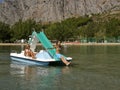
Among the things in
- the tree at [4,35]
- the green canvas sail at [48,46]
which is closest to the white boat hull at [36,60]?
the green canvas sail at [48,46]

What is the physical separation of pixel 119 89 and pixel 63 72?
12.3 metres

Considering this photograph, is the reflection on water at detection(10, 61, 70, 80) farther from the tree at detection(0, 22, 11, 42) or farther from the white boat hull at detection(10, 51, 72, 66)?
the tree at detection(0, 22, 11, 42)

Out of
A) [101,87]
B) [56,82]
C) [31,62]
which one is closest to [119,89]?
[101,87]

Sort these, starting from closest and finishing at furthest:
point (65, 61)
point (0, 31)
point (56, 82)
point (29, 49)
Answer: point (56, 82) < point (65, 61) < point (29, 49) < point (0, 31)

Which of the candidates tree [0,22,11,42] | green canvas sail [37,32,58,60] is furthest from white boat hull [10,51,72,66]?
tree [0,22,11,42]

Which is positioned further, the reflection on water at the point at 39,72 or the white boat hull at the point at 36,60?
the white boat hull at the point at 36,60

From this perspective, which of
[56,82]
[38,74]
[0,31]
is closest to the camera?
[56,82]

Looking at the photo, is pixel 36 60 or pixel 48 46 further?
pixel 48 46

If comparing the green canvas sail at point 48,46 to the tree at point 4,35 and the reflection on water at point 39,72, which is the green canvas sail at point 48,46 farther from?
the tree at point 4,35

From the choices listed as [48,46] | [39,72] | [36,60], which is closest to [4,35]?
[48,46]

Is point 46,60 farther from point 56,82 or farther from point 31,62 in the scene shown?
point 56,82

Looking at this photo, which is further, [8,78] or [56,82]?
[8,78]

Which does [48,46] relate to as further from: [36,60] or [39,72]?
[39,72]

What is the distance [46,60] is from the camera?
47125 mm
